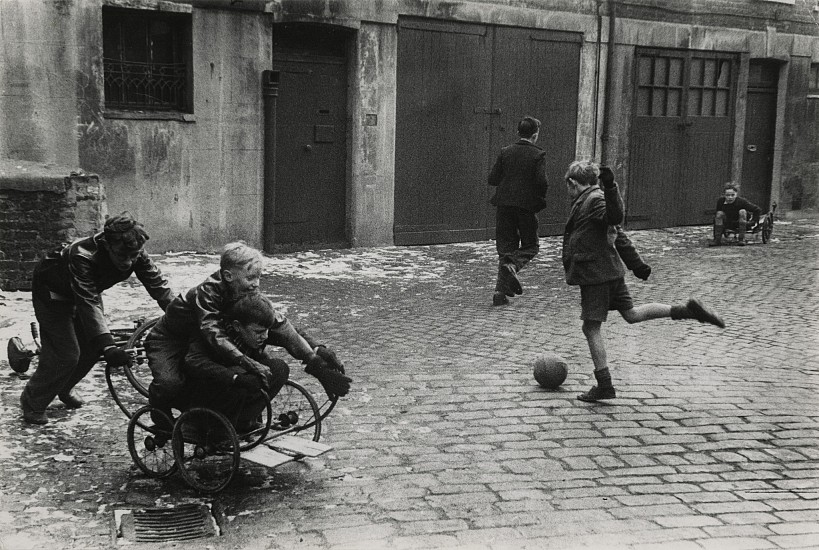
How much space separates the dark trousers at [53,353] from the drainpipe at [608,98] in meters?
12.1

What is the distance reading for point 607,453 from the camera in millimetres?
6039

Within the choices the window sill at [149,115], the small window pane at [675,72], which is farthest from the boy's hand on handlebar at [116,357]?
the small window pane at [675,72]

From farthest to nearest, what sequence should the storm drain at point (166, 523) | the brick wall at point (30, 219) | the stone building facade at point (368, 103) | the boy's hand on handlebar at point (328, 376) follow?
the stone building facade at point (368, 103) < the brick wall at point (30, 219) < the boy's hand on handlebar at point (328, 376) < the storm drain at point (166, 523)

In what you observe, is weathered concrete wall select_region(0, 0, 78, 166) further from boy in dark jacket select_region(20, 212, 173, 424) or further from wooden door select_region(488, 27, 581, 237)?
wooden door select_region(488, 27, 581, 237)

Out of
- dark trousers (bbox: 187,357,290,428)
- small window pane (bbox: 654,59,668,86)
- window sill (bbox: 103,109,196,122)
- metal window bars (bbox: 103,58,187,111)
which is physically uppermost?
small window pane (bbox: 654,59,668,86)

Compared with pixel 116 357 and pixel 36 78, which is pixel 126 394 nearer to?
pixel 116 357

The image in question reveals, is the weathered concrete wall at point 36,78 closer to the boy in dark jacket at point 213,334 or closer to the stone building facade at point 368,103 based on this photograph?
the stone building facade at point 368,103

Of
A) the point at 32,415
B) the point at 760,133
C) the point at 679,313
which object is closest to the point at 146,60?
the point at 32,415

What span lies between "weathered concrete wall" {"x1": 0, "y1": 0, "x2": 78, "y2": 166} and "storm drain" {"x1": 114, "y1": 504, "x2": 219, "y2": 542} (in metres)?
7.72

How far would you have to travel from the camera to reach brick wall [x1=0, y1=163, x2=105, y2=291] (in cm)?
1018

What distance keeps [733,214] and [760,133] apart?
4753 millimetres

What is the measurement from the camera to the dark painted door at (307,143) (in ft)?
44.9

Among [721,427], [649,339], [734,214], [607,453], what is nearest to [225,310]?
[607,453]

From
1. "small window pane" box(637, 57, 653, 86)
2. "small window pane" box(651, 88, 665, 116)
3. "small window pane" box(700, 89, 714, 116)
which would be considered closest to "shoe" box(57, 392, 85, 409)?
"small window pane" box(637, 57, 653, 86)
